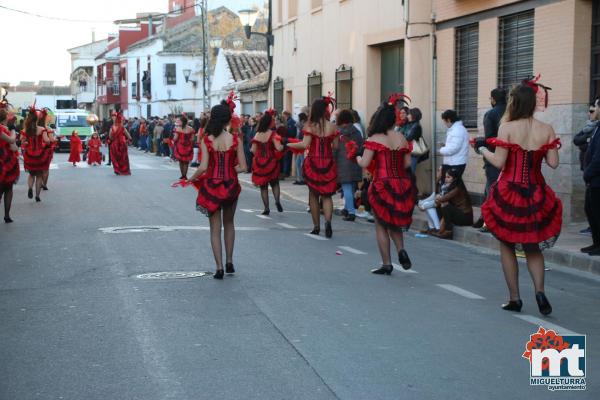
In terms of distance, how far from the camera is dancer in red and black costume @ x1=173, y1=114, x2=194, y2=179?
82.7 feet

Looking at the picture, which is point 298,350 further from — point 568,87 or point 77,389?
point 568,87

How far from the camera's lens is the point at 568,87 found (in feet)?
45.7

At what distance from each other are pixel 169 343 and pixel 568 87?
906 cm

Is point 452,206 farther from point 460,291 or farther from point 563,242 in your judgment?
point 460,291

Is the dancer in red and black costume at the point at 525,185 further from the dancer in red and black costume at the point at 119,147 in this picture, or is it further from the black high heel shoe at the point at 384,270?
the dancer in red and black costume at the point at 119,147

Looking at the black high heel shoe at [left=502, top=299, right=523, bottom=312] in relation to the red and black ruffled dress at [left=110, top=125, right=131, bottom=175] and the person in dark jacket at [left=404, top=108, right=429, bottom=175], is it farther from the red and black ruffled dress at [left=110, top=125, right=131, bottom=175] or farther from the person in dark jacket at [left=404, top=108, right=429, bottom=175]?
the red and black ruffled dress at [left=110, top=125, right=131, bottom=175]

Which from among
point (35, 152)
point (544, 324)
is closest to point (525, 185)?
point (544, 324)

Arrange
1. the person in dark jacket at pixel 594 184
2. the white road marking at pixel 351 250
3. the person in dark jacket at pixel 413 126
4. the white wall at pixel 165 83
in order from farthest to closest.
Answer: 1. the white wall at pixel 165 83
2. the person in dark jacket at pixel 413 126
3. the white road marking at pixel 351 250
4. the person in dark jacket at pixel 594 184

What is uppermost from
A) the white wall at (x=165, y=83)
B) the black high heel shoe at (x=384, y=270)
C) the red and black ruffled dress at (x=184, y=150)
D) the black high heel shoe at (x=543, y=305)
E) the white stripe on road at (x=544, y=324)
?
the white wall at (x=165, y=83)

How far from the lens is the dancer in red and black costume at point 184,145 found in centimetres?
2520

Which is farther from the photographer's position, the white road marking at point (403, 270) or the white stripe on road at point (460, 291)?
the white road marking at point (403, 270)

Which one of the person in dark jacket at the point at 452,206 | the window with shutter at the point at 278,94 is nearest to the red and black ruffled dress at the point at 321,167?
the person in dark jacket at the point at 452,206

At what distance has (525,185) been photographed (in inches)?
309

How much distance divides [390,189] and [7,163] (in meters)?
7.01
